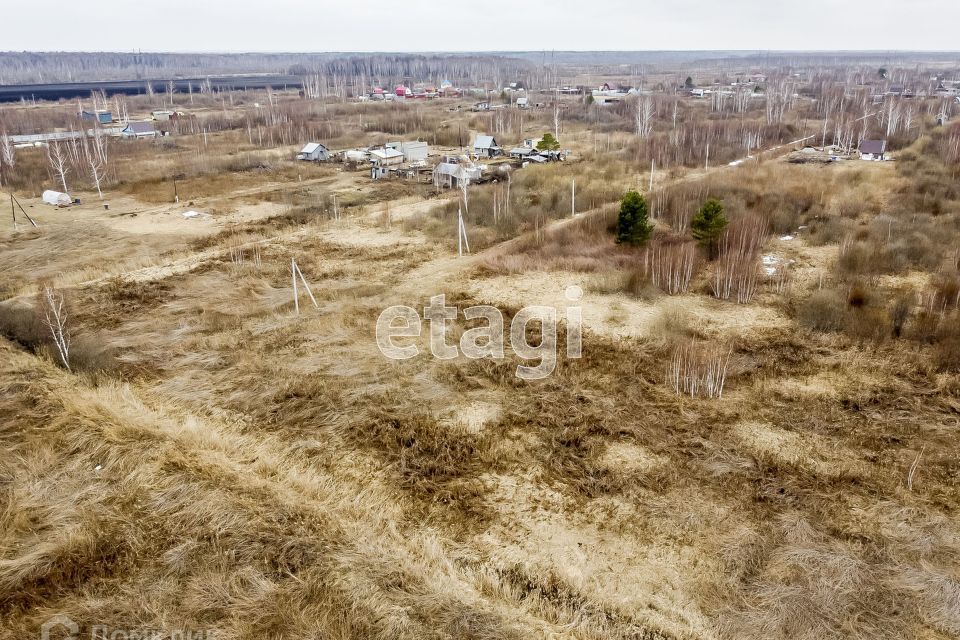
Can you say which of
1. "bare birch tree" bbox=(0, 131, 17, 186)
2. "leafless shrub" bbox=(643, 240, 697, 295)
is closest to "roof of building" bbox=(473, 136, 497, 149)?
"leafless shrub" bbox=(643, 240, 697, 295)

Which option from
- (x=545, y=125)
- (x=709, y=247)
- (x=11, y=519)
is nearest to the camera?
(x=11, y=519)

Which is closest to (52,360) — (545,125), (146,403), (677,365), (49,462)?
(146,403)

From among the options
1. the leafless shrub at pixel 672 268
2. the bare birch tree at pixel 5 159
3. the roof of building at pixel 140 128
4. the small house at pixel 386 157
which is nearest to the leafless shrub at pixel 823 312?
the leafless shrub at pixel 672 268

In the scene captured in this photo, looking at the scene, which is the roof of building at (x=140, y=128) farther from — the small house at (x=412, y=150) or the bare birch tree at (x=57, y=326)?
the bare birch tree at (x=57, y=326)

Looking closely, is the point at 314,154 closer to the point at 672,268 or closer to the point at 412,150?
the point at 412,150

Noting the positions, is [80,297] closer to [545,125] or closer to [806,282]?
[806,282]
